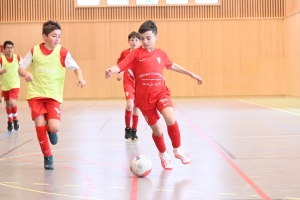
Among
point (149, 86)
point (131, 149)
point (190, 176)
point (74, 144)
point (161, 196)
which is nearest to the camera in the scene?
point (161, 196)

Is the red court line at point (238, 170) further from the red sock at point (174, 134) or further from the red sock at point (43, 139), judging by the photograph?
the red sock at point (43, 139)

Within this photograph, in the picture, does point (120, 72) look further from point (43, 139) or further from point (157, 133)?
point (43, 139)

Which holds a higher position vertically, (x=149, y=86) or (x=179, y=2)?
(x=179, y=2)

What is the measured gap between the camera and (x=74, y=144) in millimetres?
8750

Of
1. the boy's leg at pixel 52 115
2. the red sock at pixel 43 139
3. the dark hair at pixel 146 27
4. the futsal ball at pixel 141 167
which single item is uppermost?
the dark hair at pixel 146 27

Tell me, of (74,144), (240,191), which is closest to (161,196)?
(240,191)

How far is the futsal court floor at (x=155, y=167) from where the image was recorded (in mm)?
4855

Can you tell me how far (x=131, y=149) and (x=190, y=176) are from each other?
244cm

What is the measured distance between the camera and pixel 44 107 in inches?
254

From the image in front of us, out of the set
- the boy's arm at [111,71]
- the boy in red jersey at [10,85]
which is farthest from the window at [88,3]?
the boy's arm at [111,71]

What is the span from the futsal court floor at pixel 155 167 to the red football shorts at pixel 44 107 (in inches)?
23.1

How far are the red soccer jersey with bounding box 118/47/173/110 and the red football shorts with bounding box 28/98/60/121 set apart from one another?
2.95ft

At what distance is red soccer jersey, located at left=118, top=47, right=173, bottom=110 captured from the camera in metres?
6.18

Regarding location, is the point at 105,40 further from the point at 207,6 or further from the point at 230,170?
the point at 230,170
